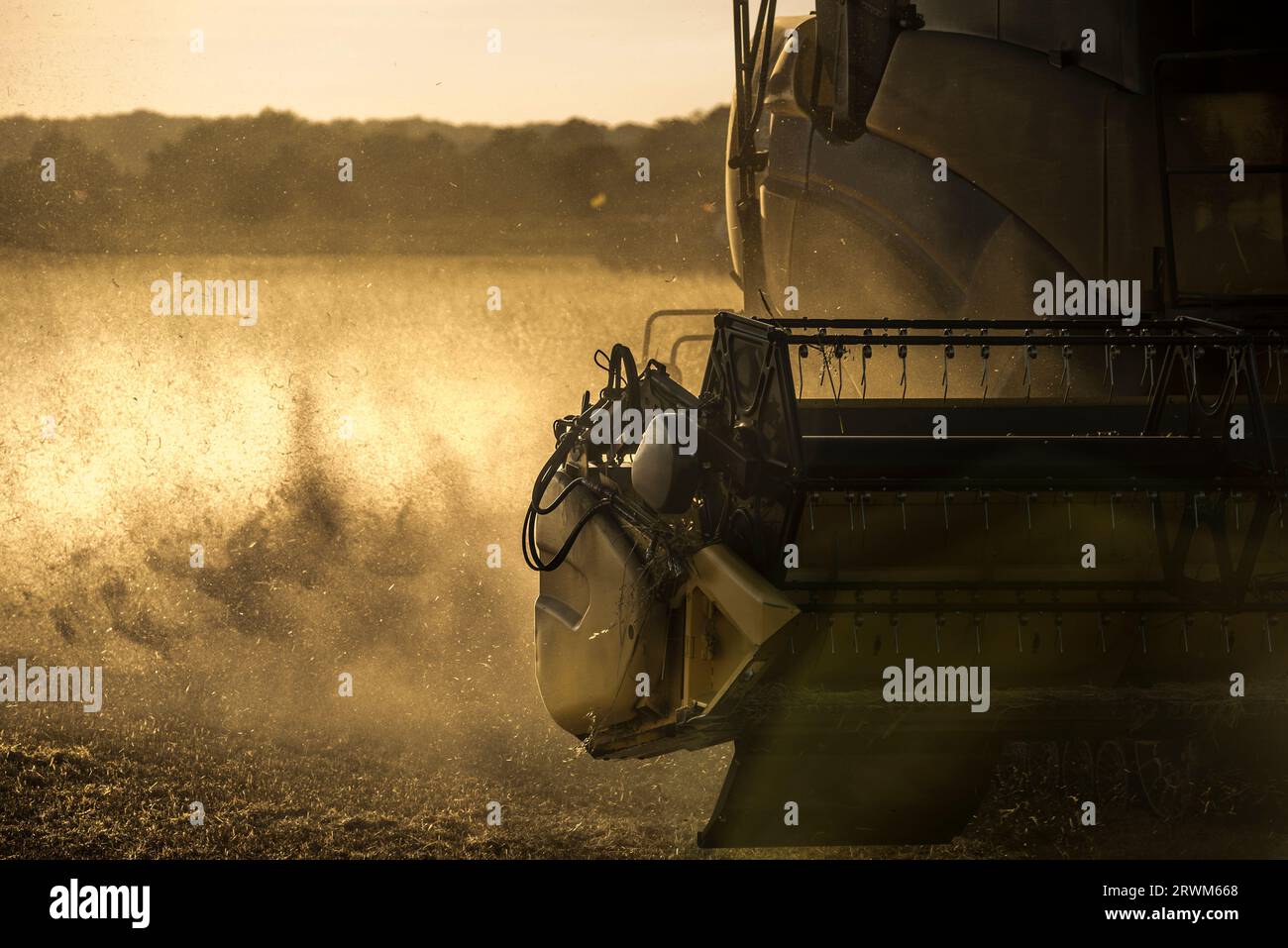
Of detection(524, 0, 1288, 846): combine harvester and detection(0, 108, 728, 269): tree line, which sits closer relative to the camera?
detection(524, 0, 1288, 846): combine harvester

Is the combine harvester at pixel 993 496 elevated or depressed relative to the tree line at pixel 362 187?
depressed

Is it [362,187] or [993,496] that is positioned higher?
[362,187]

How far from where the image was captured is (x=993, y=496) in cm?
480

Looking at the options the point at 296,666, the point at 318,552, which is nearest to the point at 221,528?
the point at 318,552

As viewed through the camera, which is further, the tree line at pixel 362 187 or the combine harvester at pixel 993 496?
Answer: the tree line at pixel 362 187

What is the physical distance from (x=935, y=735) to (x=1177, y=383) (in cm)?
239

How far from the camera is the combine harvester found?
477 centimetres

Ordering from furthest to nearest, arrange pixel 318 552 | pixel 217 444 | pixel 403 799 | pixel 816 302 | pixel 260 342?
pixel 260 342 < pixel 217 444 < pixel 318 552 < pixel 816 302 < pixel 403 799

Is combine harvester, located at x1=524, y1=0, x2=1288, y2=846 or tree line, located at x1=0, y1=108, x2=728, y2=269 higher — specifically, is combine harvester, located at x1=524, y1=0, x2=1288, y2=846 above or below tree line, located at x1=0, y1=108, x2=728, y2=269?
below

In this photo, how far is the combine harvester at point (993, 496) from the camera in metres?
4.77

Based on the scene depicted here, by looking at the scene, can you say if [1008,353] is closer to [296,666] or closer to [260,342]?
[296,666]

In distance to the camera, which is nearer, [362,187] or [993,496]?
[993,496]

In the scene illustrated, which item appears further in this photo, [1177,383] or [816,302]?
[816,302]

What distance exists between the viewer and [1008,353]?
24.5ft
